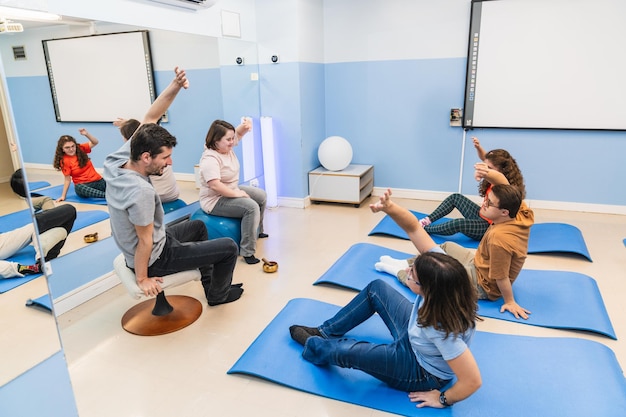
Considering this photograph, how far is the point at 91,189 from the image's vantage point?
3.00 metres

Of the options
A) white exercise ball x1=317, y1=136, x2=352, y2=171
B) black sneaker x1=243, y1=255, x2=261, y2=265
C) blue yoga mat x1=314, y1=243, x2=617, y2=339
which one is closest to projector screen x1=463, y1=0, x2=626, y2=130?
white exercise ball x1=317, y1=136, x2=352, y2=171

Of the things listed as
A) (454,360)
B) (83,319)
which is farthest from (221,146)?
(454,360)

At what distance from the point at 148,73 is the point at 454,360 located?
3324 mm

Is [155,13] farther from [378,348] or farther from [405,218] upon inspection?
[378,348]

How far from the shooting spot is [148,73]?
371 centimetres

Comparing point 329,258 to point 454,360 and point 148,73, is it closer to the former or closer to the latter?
point 454,360

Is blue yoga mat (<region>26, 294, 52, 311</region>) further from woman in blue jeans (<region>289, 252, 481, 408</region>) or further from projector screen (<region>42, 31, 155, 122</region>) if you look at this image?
projector screen (<region>42, 31, 155, 122</region>)

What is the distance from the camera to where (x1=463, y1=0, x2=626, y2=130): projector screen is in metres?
4.16

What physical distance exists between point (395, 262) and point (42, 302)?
231 centimetres

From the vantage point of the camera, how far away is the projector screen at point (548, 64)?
416cm

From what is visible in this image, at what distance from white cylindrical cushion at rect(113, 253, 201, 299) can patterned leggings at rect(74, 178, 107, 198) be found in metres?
0.75

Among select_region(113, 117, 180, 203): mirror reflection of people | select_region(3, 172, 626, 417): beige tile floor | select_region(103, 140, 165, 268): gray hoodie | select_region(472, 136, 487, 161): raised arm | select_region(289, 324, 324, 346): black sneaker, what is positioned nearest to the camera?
select_region(3, 172, 626, 417): beige tile floor

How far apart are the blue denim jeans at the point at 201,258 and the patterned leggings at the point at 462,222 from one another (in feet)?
6.45

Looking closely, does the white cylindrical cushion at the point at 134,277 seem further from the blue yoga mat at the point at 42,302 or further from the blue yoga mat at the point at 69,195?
the blue yoga mat at the point at 42,302
